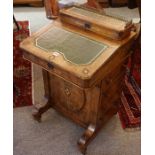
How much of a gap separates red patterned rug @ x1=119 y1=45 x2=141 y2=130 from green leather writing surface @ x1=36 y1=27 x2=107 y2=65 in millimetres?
862

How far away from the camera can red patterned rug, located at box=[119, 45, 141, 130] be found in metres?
1.89

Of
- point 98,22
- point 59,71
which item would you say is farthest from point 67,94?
point 98,22

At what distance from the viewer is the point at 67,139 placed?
1782mm

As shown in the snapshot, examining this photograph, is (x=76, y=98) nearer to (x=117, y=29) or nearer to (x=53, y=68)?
(x=53, y=68)

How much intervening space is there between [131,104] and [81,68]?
40.0 inches

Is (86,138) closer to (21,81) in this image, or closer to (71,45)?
(71,45)

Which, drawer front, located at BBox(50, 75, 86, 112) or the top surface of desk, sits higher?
the top surface of desk

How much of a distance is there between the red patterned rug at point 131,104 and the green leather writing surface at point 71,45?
862mm

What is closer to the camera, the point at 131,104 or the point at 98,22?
the point at 98,22

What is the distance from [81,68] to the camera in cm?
117

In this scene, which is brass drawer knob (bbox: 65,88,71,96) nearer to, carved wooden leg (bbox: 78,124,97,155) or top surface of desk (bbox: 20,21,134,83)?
carved wooden leg (bbox: 78,124,97,155)

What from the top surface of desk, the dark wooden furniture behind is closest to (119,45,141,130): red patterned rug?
the top surface of desk

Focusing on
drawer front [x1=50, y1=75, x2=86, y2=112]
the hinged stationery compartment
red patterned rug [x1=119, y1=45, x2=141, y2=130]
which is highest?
the hinged stationery compartment

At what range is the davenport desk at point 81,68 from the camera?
1.20 meters
